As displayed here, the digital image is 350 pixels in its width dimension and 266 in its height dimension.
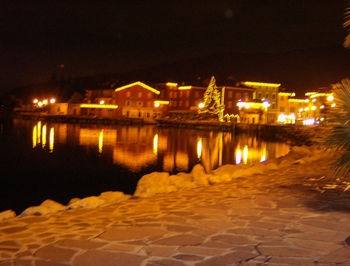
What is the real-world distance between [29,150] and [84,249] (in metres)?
20.6

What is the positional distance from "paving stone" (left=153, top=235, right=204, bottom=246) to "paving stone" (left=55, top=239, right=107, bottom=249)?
0.64 metres

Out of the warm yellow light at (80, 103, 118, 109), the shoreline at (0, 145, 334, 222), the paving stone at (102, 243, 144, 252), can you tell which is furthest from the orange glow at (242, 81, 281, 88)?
the paving stone at (102, 243, 144, 252)

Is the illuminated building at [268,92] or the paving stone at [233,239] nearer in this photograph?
the paving stone at [233,239]

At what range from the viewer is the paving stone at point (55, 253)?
3.66 metres

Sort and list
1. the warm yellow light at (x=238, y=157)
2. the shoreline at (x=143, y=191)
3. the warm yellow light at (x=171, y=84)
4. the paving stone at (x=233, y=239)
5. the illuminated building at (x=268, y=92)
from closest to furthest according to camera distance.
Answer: the paving stone at (x=233, y=239) < the shoreline at (x=143, y=191) < the warm yellow light at (x=238, y=157) < the warm yellow light at (x=171, y=84) < the illuminated building at (x=268, y=92)

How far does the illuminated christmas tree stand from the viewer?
2137 inches

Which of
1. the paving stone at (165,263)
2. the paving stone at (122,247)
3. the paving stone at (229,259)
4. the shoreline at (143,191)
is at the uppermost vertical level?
the paving stone at (229,259)

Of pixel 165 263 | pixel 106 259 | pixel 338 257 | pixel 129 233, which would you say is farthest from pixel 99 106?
pixel 338 257

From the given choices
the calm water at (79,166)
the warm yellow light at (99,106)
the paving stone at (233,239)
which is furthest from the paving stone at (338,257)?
the warm yellow light at (99,106)

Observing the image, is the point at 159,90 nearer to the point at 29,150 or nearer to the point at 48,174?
the point at 29,150

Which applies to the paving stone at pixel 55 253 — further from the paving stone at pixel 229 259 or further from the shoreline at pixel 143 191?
the shoreline at pixel 143 191

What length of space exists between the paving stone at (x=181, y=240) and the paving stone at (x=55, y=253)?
2.95 ft

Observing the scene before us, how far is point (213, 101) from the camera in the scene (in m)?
55.5

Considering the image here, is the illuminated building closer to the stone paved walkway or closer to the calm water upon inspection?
the calm water
